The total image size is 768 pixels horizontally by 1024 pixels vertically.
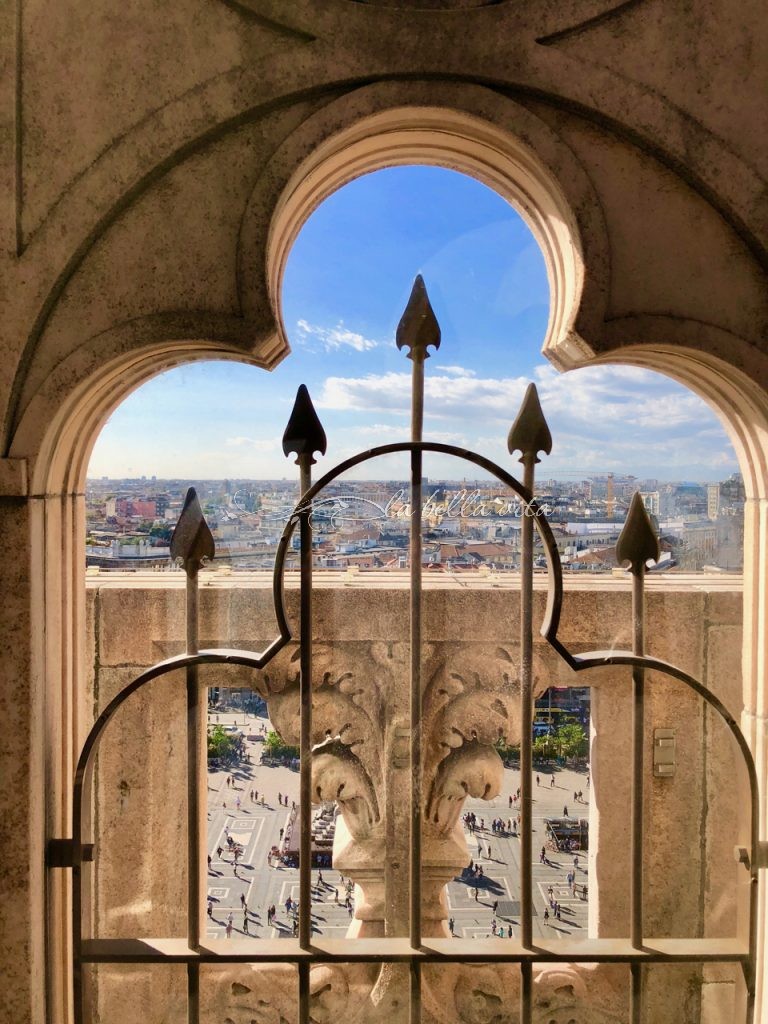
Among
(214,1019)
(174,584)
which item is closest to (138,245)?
(174,584)

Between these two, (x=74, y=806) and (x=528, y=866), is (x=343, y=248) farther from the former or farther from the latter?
(x=528, y=866)

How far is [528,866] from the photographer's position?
92.3 inches

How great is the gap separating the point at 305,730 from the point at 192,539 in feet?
2.59

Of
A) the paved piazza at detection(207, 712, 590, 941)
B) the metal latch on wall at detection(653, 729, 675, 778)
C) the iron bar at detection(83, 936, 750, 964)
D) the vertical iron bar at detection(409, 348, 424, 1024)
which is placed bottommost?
the iron bar at detection(83, 936, 750, 964)

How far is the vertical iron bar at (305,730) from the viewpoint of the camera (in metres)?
2.32

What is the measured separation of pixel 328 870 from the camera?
2.47 meters

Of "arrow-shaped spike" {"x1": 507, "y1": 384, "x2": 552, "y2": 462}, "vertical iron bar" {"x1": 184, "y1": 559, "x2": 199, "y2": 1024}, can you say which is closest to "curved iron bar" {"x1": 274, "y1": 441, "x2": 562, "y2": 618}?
"arrow-shaped spike" {"x1": 507, "y1": 384, "x2": 552, "y2": 462}

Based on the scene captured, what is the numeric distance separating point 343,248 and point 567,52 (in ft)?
3.02

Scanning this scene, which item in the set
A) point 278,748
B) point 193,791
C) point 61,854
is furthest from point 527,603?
point 61,854

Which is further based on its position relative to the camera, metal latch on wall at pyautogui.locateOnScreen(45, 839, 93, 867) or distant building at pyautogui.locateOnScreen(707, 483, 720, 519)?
distant building at pyautogui.locateOnScreen(707, 483, 720, 519)

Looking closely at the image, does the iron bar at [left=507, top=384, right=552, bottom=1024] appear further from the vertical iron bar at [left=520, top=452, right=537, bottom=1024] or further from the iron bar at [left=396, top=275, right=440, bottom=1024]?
the iron bar at [left=396, top=275, right=440, bottom=1024]

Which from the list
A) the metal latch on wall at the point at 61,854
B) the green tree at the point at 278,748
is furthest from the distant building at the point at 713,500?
the metal latch on wall at the point at 61,854

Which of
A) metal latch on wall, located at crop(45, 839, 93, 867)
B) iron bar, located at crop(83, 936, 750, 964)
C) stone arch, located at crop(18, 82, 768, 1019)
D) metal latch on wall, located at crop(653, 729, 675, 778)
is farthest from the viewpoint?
metal latch on wall, located at crop(653, 729, 675, 778)

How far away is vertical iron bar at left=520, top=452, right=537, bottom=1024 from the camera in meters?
2.33
